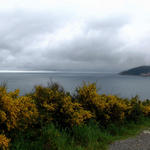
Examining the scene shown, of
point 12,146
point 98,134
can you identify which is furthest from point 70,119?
point 12,146

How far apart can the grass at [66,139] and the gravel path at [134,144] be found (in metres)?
0.25

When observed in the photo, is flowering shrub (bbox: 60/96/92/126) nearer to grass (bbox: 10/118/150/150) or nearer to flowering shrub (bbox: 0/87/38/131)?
grass (bbox: 10/118/150/150)

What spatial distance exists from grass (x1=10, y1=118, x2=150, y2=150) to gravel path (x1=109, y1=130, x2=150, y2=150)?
0.83ft

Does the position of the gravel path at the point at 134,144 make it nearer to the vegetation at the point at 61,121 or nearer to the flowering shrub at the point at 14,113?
the vegetation at the point at 61,121

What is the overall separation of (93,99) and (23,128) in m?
3.17

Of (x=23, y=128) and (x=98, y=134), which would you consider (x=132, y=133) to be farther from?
(x=23, y=128)

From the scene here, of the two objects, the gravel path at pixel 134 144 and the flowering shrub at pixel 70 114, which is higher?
the flowering shrub at pixel 70 114

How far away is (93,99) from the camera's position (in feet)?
22.0

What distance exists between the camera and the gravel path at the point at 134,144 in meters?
4.99

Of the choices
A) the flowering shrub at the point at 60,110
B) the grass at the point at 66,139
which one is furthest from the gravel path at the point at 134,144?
the flowering shrub at the point at 60,110

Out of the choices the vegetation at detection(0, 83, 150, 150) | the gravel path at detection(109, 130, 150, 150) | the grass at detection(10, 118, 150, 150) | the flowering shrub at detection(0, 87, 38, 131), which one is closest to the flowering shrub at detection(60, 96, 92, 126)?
the vegetation at detection(0, 83, 150, 150)

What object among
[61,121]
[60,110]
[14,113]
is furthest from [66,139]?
[14,113]

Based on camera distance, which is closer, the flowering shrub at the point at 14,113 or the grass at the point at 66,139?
the flowering shrub at the point at 14,113

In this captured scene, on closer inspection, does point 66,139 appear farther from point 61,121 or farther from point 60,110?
point 60,110
